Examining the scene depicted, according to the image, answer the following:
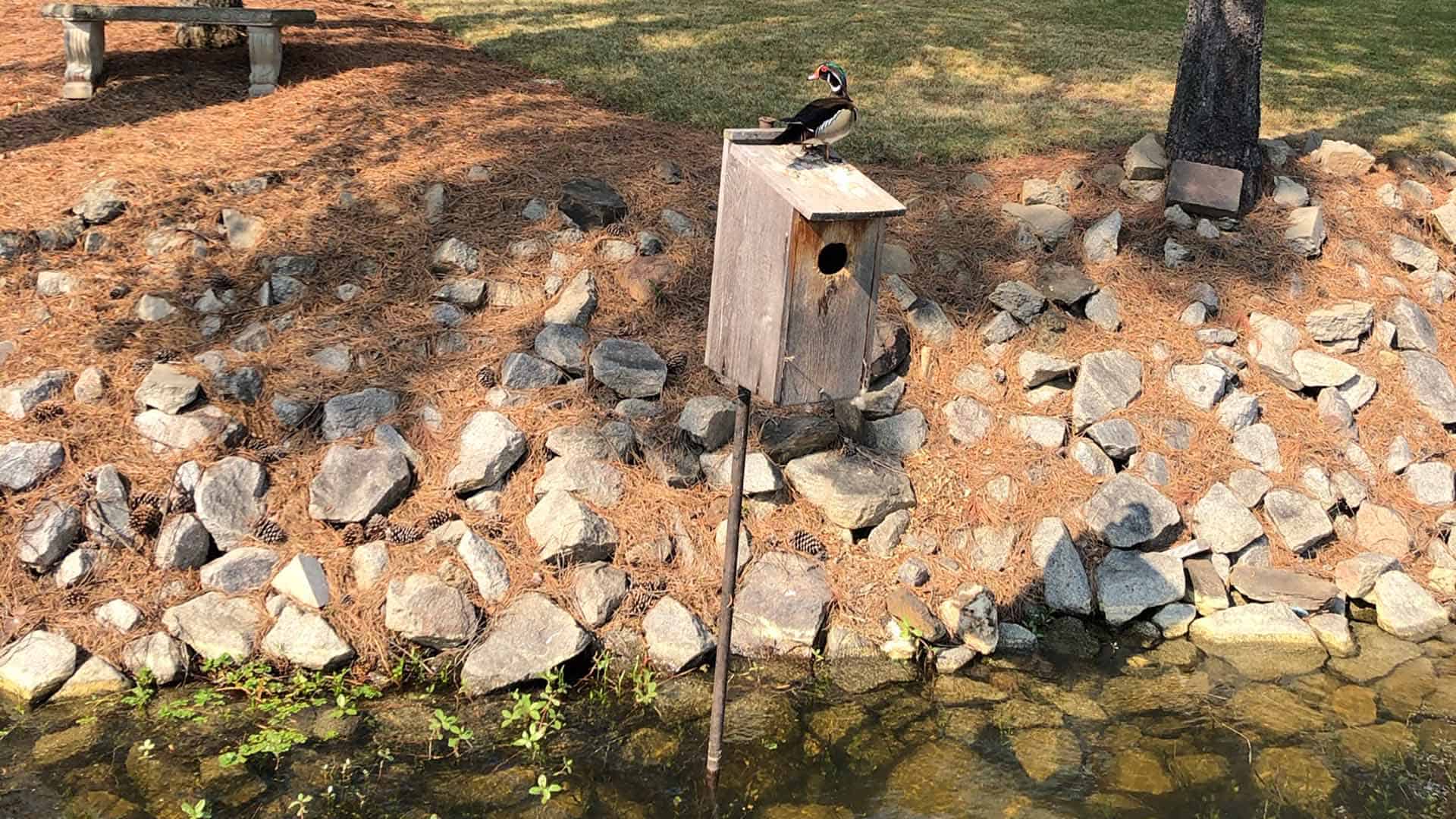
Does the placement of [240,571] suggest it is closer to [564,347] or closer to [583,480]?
[583,480]

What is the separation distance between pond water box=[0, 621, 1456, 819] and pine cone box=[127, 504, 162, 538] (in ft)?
2.69

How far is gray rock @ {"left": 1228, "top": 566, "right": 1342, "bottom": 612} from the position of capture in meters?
5.55

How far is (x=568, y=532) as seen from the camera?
207 inches

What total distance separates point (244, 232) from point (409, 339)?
1.34m

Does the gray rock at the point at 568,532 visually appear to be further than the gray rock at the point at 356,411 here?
No

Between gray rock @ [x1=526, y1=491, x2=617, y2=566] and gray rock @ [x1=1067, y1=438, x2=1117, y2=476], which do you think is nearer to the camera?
gray rock @ [x1=526, y1=491, x2=617, y2=566]

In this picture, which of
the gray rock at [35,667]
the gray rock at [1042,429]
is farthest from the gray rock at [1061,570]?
the gray rock at [35,667]

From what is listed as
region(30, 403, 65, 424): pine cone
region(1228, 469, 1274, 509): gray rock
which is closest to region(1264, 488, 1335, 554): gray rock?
region(1228, 469, 1274, 509): gray rock

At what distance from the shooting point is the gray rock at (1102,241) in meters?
6.79

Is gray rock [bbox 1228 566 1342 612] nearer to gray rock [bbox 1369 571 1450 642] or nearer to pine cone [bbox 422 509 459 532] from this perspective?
gray rock [bbox 1369 571 1450 642]

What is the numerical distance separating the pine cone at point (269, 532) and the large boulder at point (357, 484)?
0.16 meters

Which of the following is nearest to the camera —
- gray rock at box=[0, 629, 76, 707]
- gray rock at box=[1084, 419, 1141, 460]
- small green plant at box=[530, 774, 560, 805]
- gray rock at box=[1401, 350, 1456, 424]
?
small green plant at box=[530, 774, 560, 805]

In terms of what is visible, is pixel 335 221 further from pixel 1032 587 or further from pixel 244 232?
pixel 1032 587

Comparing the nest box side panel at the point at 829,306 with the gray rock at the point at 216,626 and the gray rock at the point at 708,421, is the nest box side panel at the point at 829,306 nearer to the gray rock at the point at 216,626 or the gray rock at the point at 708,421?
the gray rock at the point at 708,421
